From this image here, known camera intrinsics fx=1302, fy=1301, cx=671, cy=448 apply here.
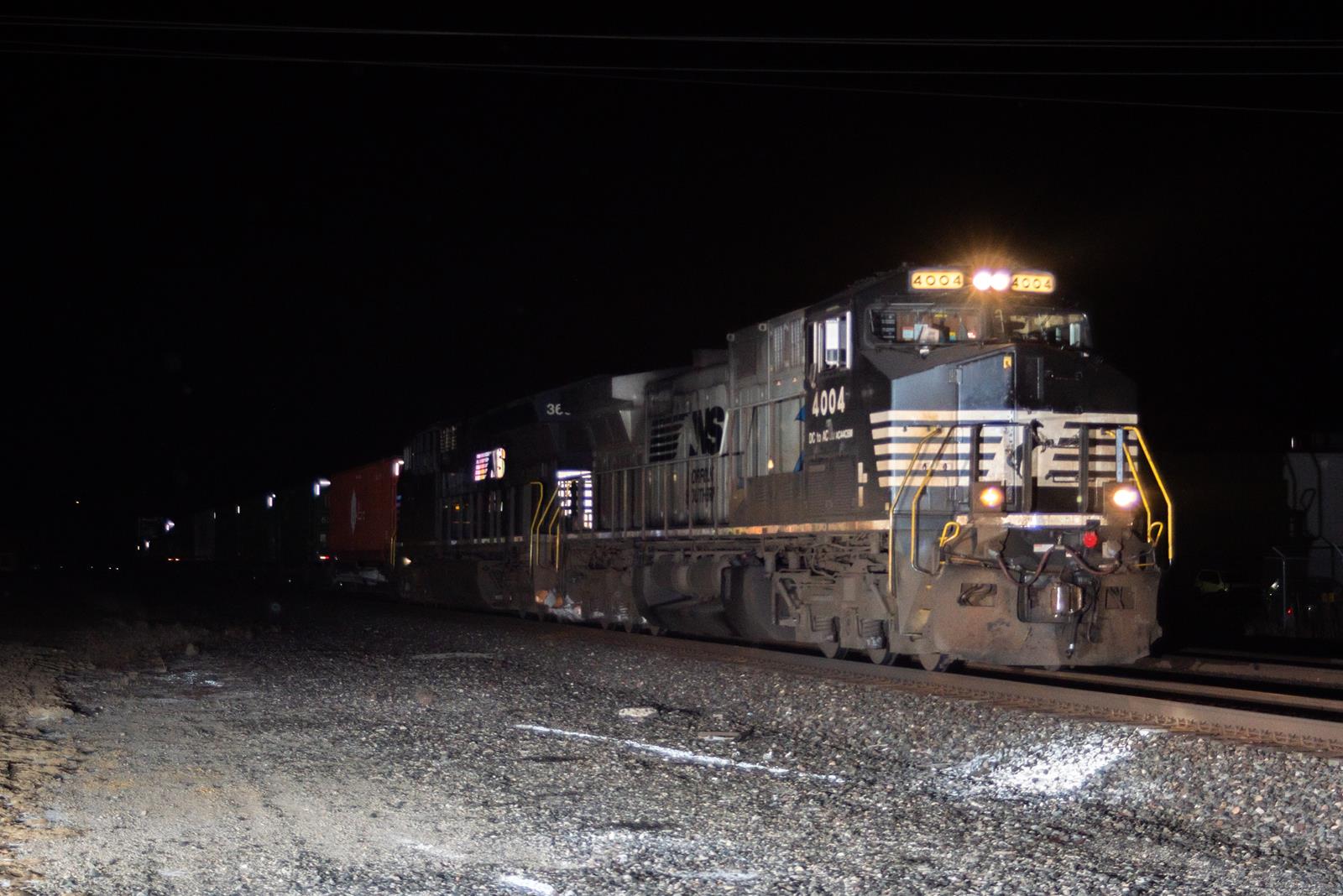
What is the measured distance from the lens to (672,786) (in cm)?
754

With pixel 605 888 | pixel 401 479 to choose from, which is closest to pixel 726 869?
pixel 605 888

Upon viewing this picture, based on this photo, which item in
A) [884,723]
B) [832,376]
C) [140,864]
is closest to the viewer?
[140,864]

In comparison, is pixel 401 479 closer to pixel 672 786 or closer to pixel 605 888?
pixel 672 786

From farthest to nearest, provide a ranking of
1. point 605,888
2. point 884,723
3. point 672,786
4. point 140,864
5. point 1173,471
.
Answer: point 1173,471
point 884,723
point 672,786
point 140,864
point 605,888

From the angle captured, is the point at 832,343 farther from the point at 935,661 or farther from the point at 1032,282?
the point at 935,661

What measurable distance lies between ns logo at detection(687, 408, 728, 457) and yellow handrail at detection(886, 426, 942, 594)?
12.5 feet

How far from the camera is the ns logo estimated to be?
15102mm

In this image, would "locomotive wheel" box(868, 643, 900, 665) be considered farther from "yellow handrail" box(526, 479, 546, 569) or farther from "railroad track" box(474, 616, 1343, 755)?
"yellow handrail" box(526, 479, 546, 569)

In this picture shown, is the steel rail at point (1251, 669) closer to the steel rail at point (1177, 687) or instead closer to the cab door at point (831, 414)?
the steel rail at point (1177, 687)

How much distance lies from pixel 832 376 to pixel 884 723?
4.00 meters

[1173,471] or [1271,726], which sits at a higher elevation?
[1173,471]

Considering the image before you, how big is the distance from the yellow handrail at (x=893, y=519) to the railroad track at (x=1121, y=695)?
0.88 m

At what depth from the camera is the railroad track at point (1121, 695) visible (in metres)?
8.29

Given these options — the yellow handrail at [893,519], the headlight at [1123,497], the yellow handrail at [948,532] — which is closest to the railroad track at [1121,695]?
the yellow handrail at [893,519]
